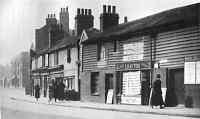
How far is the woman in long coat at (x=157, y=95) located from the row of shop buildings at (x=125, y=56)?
46mm

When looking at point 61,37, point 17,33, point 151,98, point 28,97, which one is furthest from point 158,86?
point 17,33

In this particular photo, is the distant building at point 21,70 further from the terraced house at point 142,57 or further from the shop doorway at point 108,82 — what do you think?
the shop doorway at point 108,82

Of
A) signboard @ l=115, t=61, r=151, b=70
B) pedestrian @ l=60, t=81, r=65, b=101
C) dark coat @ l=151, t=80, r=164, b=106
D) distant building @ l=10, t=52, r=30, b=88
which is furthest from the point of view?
distant building @ l=10, t=52, r=30, b=88

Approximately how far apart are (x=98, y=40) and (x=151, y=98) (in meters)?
0.86

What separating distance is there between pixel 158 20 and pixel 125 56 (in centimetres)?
48

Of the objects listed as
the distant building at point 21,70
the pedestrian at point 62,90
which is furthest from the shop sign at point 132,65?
the distant building at point 21,70

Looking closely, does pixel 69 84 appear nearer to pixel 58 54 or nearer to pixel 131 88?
pixel 58 54

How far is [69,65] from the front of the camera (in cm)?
437

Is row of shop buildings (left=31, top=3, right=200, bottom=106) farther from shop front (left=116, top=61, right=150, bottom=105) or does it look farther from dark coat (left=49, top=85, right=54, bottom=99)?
dark coat (left=49, top=85, right=54, bottom=99)

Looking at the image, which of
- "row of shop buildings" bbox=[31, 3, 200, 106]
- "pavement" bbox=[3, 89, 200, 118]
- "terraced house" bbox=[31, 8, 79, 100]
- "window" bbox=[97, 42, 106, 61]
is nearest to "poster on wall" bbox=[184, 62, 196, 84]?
"row of shop buildings" bbox=[31, 3, 200, 106]

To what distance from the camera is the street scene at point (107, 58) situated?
3.10m

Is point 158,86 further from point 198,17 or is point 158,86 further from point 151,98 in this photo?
point 198,17

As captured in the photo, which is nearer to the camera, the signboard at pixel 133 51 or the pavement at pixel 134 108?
the pavement at pixel 134 108

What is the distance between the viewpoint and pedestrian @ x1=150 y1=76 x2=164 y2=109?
3.25m
